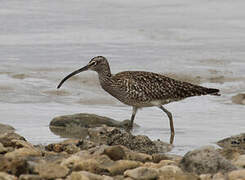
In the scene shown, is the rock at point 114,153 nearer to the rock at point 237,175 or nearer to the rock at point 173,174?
the rock at point 173,174

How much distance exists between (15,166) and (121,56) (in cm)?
1129

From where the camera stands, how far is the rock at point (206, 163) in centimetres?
779

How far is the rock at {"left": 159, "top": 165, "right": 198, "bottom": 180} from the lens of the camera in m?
7.26

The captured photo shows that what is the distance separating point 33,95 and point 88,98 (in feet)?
3.26

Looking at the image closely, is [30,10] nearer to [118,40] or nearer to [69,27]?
[69,27]

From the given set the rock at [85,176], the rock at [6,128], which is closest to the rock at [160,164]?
the rock at [85,176]

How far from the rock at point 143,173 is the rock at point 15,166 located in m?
0.95

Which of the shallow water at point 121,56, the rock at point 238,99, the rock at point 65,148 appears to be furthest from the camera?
the rock at point 238,99

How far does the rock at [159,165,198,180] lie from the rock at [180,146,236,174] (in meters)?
0.23

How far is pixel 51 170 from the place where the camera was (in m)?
7.38

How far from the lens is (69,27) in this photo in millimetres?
21656

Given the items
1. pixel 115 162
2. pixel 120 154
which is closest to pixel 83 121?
pixel 120 154

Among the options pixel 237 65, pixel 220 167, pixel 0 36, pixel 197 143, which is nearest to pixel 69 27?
pixel 0 36

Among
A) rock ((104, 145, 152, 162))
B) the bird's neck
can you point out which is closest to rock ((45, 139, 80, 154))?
rock ((104, 145, 152, 162))
